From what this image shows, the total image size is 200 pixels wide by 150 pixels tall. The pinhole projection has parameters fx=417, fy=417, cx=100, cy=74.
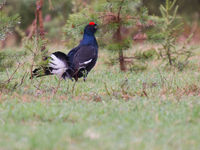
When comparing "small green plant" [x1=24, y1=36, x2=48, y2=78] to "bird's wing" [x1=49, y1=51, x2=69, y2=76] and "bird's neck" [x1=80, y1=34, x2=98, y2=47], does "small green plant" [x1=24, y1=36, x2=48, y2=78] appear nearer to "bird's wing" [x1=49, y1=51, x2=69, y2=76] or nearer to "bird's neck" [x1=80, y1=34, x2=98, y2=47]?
"bird's wing" [x1=49, y1=51, x2=69, y2=76]

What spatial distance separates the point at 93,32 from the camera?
9.60 m

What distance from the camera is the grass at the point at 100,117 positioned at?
4102mm

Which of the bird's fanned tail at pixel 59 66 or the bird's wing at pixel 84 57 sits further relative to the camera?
the bird's wing at pixel 84 57

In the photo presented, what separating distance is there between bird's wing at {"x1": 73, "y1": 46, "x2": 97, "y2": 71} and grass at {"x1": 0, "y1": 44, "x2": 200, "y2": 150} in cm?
104

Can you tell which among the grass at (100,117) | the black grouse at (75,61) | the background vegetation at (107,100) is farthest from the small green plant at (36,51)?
the black grouse at (75,61)

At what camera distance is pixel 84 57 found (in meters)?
8.88

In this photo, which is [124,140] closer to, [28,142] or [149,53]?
[28,142]

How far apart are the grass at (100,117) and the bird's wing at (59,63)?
0.84 metres

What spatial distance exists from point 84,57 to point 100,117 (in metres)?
3.84

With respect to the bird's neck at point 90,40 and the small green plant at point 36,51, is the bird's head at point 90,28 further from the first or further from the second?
the small green plant at point 36,51

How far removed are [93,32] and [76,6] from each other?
4081mm

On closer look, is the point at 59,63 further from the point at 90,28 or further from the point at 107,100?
the point at 107,100

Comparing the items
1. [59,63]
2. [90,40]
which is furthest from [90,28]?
[59,63]

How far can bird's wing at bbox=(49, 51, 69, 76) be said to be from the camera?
837 centimetres
